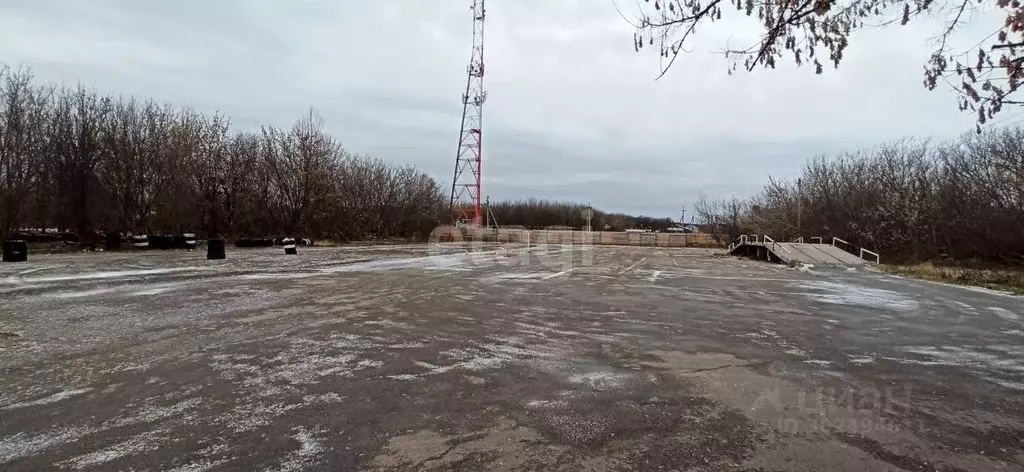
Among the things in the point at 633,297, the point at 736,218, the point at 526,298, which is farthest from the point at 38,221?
the point at 736,218

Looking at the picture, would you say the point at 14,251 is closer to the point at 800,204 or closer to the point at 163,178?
the point at 163,178

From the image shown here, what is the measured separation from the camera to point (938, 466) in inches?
133

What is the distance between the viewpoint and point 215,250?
20.1 m

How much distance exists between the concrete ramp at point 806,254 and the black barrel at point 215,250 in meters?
24.1

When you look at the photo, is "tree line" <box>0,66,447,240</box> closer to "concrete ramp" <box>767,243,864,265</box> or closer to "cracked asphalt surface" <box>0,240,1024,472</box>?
"cracked asphalt surface" <box>0,240,1024,472</box>

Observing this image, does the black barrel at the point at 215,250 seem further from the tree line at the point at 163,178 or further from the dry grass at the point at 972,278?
the dry grass at the point at 972,278

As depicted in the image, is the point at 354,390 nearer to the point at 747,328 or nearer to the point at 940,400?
the point at 940,400

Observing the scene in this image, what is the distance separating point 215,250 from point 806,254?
26511 millimetres

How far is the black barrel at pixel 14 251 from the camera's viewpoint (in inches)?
655

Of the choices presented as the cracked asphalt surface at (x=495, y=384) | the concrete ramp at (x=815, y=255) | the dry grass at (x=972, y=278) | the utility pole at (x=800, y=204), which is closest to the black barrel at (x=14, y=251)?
the cracked asphalt surface at (x=495, y=384)

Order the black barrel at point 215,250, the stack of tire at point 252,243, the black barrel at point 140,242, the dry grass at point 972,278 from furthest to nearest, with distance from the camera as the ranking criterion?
the stack of tire at point 252,243 < the black barrel at point 140,242 < the black barrel at point 215,250 < the dry grass at point 972,278

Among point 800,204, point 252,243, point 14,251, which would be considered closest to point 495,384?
point 14,251

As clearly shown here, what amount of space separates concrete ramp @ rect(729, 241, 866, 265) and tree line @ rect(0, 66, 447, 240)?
28.4 m

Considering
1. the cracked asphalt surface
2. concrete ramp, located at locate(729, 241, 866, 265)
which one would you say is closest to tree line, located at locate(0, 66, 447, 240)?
the cracked asphalt surface
